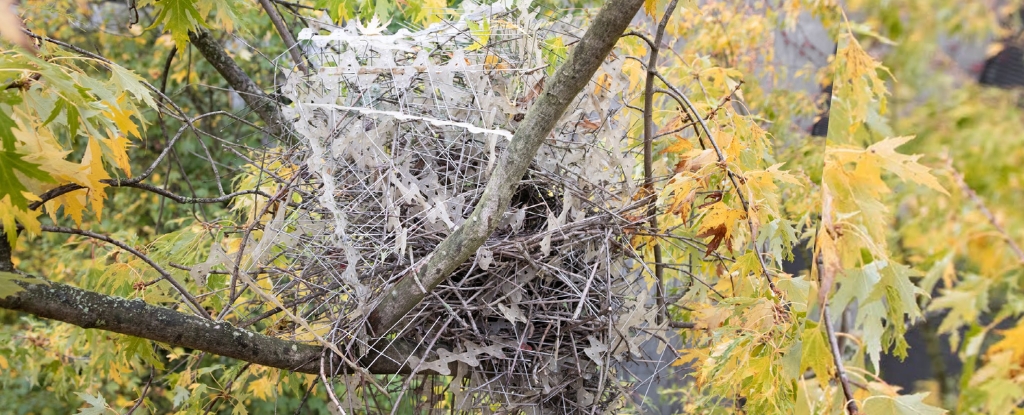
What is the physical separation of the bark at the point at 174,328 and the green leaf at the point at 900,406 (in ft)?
2.83

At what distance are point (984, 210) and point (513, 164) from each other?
771 mm

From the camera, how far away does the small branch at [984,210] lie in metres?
0.46

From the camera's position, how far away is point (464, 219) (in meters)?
1.45

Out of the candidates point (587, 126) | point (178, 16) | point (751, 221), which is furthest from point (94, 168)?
point (751, 221)

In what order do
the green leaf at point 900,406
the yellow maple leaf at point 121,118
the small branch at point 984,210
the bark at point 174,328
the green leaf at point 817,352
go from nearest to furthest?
1. the small branch at point 984,210
2. the green leaf at point 900,406
3. the green leaf at point 817,352
4. the bark at point 174,328
5. the yellow maple leaf at point 121,118

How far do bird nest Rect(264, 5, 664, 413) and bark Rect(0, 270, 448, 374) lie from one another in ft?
0.13

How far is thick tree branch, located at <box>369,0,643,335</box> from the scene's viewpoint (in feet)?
3.51

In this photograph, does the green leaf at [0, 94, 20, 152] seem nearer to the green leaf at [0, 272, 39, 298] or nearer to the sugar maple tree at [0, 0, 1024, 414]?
the sugar maple tree at [0, 0, 1024, 414]

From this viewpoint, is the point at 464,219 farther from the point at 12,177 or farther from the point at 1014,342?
the point at 1014,342

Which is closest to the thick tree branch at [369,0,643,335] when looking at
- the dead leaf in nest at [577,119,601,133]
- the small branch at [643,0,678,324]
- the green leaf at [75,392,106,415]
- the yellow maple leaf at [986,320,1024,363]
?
the small branch at [643,0,678,324]

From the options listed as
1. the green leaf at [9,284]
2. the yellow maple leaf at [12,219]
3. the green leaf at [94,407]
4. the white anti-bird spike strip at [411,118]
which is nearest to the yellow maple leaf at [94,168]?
the yellow maple leaf at [12,219]

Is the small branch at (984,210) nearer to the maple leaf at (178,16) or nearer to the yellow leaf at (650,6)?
the yellow leaf at (650,6)

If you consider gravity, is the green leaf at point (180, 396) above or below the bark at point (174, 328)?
below

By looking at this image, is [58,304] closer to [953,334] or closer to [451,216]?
[451,216]
